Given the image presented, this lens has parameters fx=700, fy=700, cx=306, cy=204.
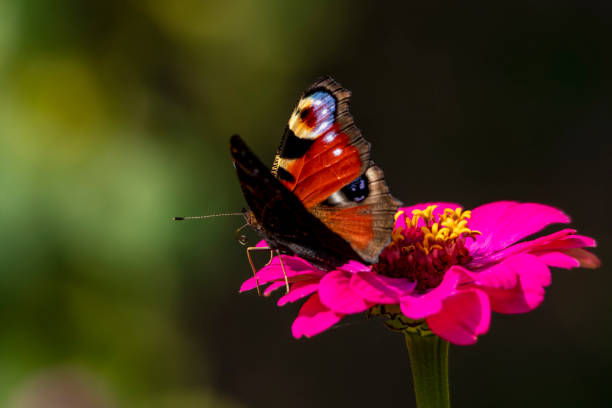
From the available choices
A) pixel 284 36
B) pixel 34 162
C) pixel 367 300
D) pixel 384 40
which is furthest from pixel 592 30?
pixel 367 300

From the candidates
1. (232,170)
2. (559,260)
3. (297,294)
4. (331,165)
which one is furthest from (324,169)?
(232,170)

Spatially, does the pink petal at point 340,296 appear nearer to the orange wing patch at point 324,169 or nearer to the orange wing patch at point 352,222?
the orange wing patch at point 352,222

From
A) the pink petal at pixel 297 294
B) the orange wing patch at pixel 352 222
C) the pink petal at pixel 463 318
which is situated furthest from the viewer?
the orange wing patch at pixel 352 222

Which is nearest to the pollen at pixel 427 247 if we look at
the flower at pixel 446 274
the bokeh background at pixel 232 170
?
the flower at pixel 446 274

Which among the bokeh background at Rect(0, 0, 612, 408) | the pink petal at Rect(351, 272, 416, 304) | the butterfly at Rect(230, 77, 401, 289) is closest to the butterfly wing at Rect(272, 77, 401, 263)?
the butterfly at Rect(230, 77, 401, 289)

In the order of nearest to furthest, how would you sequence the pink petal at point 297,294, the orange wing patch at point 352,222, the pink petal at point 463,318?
the pink petal at point 463,318 < the pink petal at point 297,294 < the orange wing patch at point 352,222

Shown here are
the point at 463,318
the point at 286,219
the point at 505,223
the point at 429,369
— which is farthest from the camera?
the point at 505,223

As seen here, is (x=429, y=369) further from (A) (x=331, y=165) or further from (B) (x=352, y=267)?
(A) (x=331, y=165)
